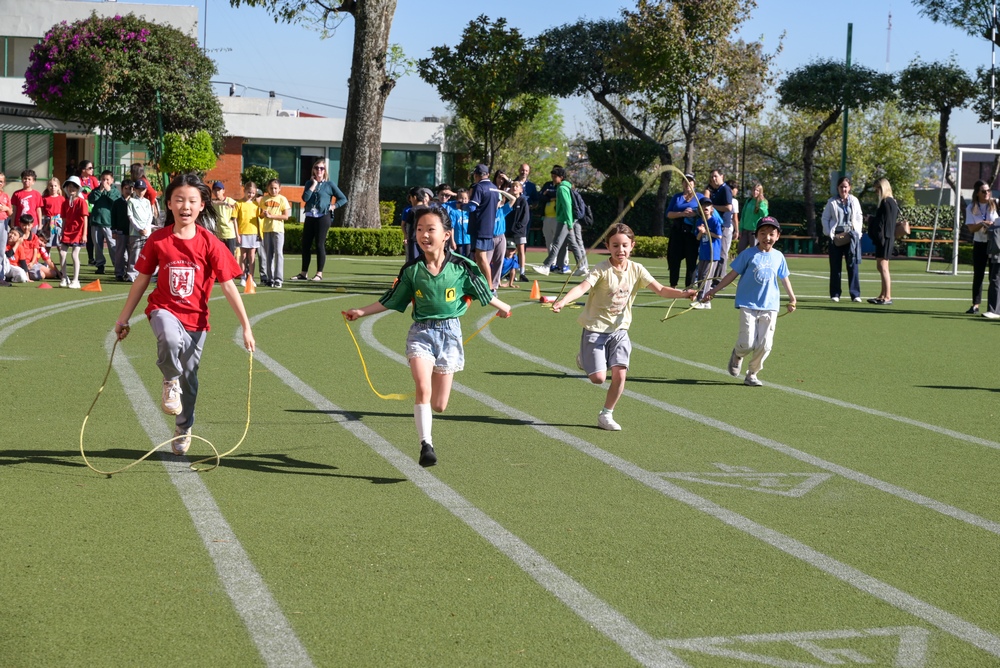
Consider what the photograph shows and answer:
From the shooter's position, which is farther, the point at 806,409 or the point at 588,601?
the point at 806,409

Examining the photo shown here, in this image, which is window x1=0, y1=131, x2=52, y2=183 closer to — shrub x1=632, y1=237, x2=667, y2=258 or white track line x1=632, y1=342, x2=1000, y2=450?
shrub x1=632, y1=237, x2=667, y2=258

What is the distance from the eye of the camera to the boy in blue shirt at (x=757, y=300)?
11.0 meters

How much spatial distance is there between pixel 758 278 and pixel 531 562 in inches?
244

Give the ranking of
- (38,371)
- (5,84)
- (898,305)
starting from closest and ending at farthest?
1. (38,371)
2. (898,305)
3. (5,84)

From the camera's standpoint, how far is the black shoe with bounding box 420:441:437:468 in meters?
7.14

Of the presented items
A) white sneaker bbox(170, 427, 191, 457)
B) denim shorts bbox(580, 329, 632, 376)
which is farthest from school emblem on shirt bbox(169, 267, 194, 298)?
denim shorts bbox(580, 329, 632, 376)

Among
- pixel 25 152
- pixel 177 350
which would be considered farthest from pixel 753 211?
pixel 25 152

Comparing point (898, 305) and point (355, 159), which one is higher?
point (355, 159)

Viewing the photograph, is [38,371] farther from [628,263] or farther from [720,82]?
[720,82]

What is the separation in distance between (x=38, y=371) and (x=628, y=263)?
5.05 m

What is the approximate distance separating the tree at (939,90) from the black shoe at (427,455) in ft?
158

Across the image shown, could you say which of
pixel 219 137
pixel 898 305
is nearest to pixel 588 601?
pixel 898 305

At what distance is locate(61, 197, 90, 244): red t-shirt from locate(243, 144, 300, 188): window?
47191 mm

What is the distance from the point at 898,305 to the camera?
782 inches
